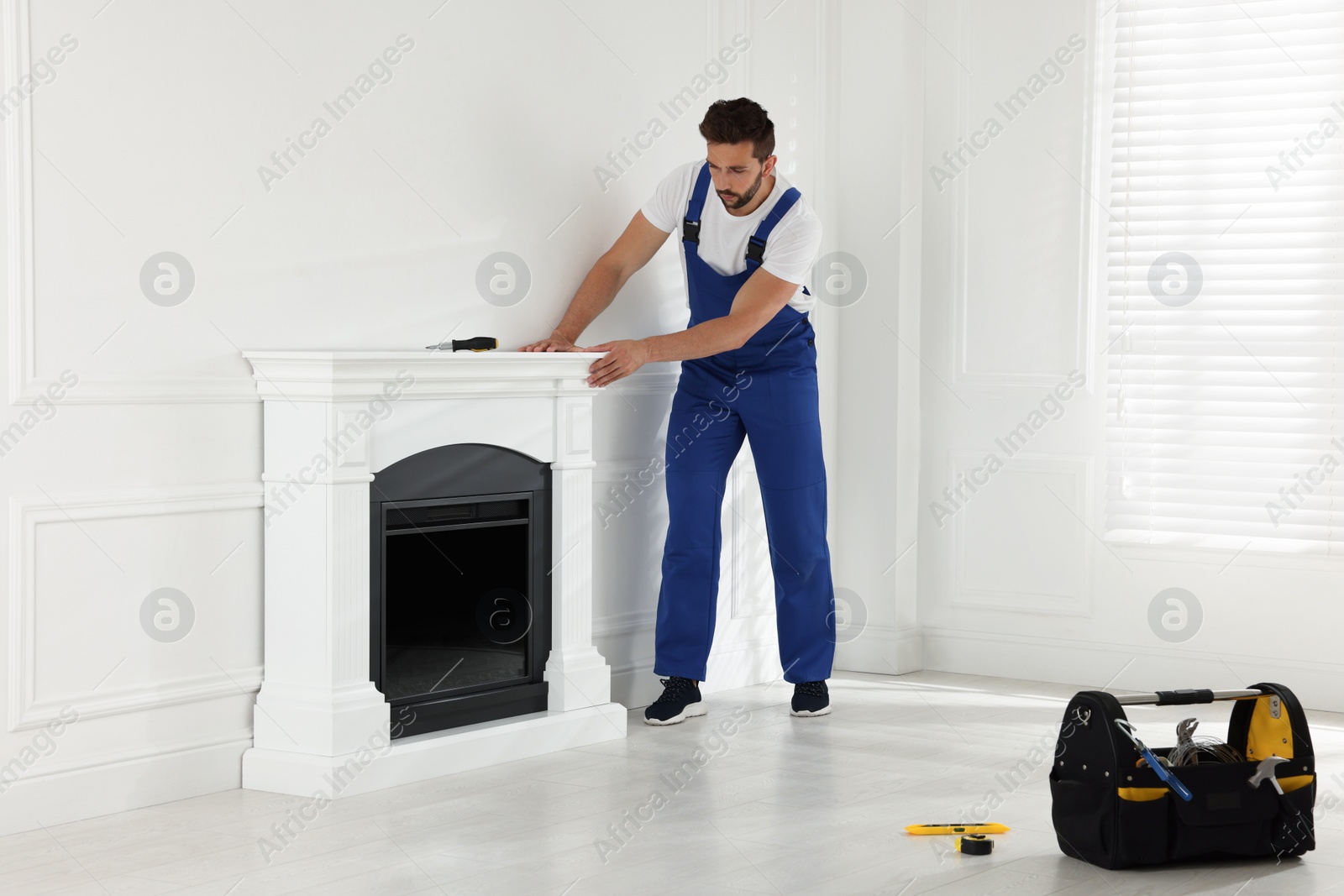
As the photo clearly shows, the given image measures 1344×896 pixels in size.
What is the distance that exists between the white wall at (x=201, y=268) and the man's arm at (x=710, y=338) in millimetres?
297

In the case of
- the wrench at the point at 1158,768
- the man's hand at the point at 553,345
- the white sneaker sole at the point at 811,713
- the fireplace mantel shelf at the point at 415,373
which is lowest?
the white sneaker sole at the point at 811,713

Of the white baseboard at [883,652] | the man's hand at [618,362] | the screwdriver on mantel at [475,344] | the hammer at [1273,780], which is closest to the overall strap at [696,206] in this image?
the man's hand at [618,362]

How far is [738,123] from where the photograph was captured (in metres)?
3.73

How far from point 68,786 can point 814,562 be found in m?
2.03

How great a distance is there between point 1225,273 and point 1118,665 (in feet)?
4.03

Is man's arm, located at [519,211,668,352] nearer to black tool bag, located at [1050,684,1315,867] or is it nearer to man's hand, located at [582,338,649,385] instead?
man's hand, located at [582,338,649,385]

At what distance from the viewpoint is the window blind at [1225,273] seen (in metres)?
4.24

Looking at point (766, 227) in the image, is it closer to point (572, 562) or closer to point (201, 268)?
point (572, 562)

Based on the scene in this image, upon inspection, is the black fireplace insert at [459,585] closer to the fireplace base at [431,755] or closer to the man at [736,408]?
the fireplace base at [431,755]

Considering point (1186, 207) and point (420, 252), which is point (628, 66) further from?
point (1186, 207)

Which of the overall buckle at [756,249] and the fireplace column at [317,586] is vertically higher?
the overall buckle at [756,249]

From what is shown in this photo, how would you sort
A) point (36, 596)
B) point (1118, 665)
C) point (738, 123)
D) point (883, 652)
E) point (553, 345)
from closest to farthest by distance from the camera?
point (36, 596), point (738, 123), point (553, 345), point (1118, 665), point (883, 652)

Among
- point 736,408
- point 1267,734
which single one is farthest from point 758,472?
point 1267,734

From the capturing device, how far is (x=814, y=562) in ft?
13.7
